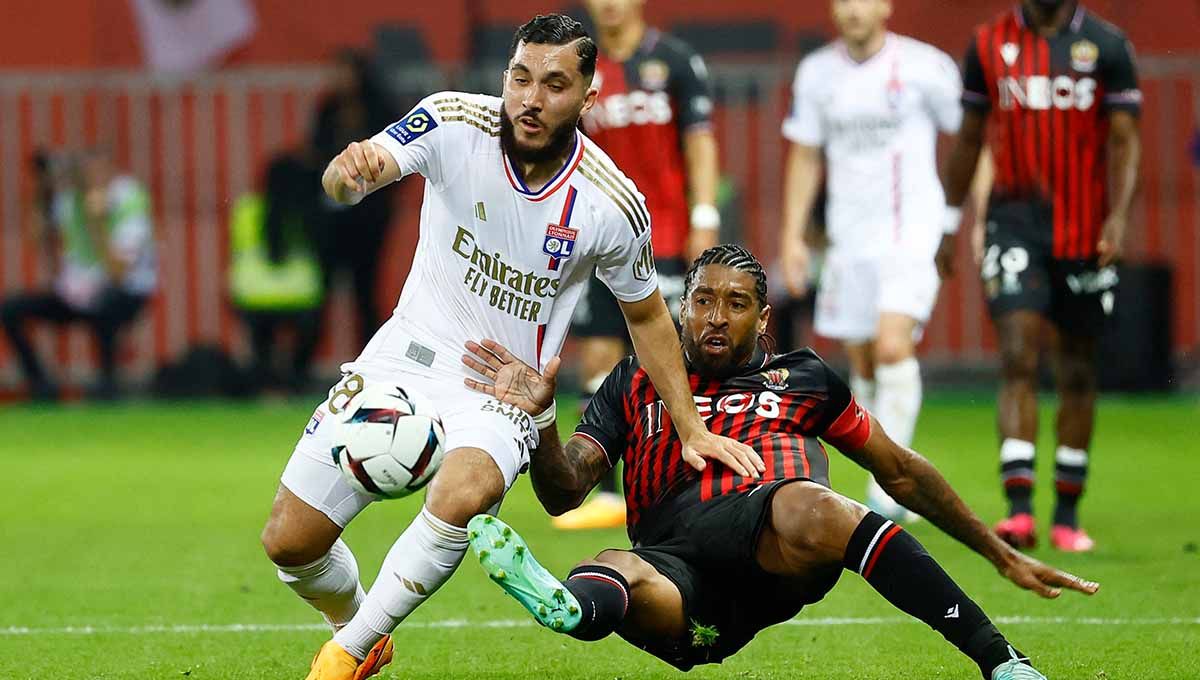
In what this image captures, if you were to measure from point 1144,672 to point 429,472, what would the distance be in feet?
7.43

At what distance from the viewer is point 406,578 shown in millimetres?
5398

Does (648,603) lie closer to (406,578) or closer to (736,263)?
(406,578)

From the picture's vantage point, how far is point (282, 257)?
16.8 metres

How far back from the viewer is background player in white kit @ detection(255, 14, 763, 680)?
17.8 ft

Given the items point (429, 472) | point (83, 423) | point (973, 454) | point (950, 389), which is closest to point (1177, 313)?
point (950, 389)

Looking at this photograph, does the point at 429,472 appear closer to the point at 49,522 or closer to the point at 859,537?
the point at 859,537

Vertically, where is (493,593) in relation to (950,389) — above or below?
above

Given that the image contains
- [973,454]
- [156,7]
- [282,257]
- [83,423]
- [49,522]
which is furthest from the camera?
[156,7]

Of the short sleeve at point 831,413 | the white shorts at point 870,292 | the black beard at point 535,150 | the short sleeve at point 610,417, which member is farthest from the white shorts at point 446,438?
the white shorts at point 870,292

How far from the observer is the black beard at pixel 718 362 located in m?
5.87

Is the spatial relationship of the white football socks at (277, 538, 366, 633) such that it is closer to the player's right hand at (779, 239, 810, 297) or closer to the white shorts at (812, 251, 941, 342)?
the white shorts at (812, 251, 941, 342)

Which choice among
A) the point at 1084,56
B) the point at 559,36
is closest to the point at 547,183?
the point at 559,36

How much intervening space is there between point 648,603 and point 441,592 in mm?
2481

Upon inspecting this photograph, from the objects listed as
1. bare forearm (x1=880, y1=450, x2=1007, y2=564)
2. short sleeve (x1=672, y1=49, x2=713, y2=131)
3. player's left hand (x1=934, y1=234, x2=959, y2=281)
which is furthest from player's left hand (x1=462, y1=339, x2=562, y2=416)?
short sleeve (x1=672, y1=49, x2=713, y2=131)
